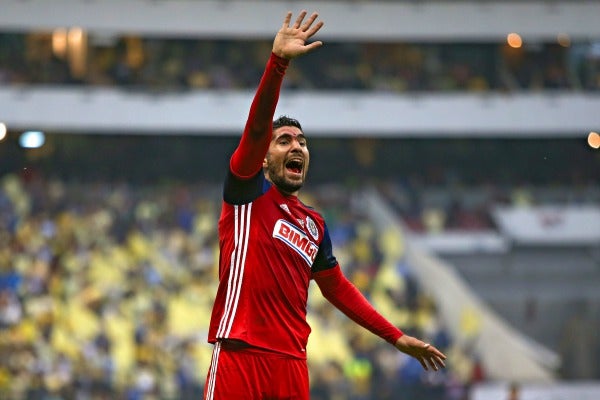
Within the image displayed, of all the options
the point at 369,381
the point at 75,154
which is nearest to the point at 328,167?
the point at 75,154

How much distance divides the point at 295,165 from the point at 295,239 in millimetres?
338

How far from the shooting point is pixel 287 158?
4953 mm

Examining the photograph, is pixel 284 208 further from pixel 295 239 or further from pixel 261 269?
pixel 261 269

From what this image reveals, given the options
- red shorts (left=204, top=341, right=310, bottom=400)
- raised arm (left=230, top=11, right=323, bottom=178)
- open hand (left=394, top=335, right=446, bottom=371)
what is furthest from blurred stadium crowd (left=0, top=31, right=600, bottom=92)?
raised arm (left=230, top=11, right=323, bottom=178)

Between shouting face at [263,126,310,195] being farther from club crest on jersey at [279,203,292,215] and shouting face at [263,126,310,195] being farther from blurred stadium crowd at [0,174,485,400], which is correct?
blurred stadium crowd at [0,174,485,400]

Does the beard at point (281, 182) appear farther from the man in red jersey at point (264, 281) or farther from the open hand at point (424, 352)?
the open hand at point (424, 352)

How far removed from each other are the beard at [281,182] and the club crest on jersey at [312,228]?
18 cm

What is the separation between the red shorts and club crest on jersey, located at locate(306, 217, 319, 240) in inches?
23.9

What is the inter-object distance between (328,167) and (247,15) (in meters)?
4.34

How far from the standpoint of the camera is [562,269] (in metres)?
25.3

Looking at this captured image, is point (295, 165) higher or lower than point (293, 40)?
lower

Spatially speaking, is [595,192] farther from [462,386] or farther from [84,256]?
[84,256]

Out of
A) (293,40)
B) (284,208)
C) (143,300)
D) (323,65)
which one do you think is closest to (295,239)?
(284,208)

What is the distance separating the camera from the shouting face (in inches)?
195
